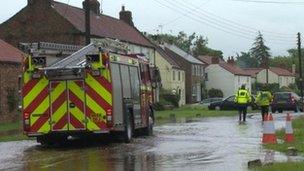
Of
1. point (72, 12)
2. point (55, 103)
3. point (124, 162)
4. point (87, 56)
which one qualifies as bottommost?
point (124, 162)

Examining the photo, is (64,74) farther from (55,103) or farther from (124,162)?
(124,162)

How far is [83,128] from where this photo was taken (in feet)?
58.2

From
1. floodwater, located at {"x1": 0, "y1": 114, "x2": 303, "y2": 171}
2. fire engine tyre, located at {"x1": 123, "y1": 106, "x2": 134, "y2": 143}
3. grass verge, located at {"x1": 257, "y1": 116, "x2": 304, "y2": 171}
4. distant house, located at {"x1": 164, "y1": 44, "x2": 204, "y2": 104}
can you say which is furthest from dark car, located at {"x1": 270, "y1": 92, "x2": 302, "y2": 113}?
distant house, located at {"x1": 164, "y1": 44, "x2": 204, "y2": 104}

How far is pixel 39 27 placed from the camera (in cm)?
5750

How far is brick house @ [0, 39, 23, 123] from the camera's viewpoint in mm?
37125

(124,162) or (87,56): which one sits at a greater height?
(87,56)

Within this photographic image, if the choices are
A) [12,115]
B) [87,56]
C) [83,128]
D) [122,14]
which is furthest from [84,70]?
[122,14]

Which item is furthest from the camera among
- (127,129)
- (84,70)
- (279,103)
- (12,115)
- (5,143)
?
(279,103)

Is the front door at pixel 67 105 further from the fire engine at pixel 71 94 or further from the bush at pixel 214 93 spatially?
the bush at pixel 214 93

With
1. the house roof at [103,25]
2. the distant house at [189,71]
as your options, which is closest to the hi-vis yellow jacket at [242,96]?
the house roof at [103,25]

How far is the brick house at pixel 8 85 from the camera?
122 feet

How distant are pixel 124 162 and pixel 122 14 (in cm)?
6234

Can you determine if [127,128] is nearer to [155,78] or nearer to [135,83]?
[135,83]

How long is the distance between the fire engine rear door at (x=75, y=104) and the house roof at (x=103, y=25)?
3870 centimetres
